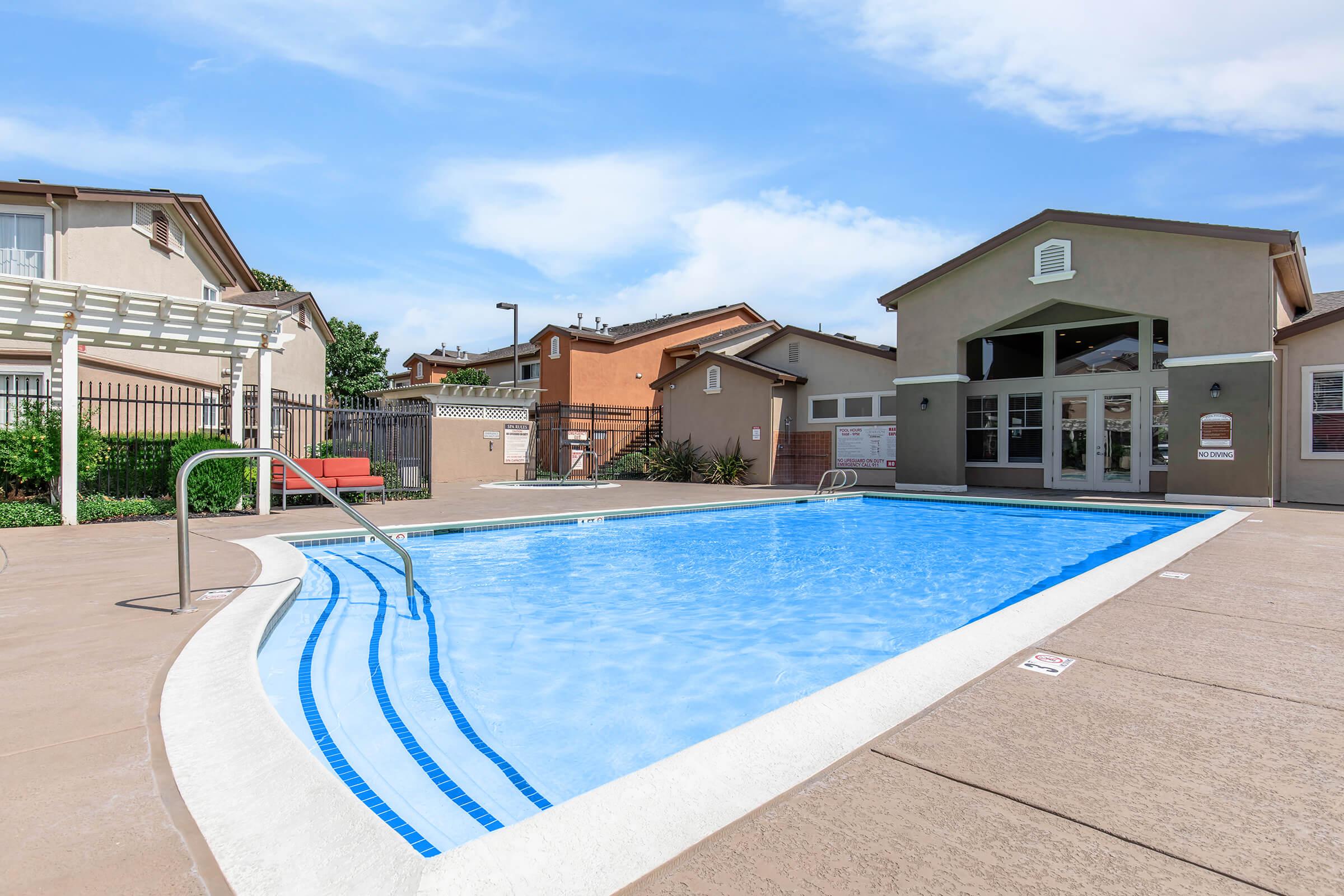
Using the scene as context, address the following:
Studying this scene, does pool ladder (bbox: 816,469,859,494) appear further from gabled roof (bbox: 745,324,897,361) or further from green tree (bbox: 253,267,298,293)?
green tree (bbox: 253,267,298,293)

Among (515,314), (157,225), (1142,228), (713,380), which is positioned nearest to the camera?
(1142,228)

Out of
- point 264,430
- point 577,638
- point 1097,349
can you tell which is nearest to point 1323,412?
point 1097,349

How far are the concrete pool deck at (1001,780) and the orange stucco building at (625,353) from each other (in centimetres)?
2170

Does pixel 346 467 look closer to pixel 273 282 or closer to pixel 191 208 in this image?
pixel 191 208

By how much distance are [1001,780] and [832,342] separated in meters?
18.2

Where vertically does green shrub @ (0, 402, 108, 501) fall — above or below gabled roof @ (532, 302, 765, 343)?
below

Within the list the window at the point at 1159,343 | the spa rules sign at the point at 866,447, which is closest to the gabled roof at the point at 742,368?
the spa rules sign at the point at 866,447

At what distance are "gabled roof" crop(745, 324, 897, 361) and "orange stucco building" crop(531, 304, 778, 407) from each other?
16.4 ft

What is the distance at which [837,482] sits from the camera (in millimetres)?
18484

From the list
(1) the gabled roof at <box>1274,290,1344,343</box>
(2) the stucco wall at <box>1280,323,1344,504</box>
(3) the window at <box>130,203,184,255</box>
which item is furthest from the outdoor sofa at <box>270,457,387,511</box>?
(2) the stucco wall at <box>1280,323,1344,504</box>

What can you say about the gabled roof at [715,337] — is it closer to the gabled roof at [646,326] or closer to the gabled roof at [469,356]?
the gabled roof at [646,326]

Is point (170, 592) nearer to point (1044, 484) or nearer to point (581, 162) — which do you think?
point (581, 162)

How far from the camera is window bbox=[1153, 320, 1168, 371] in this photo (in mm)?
14555

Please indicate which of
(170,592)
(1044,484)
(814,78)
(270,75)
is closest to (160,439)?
(270,75)
